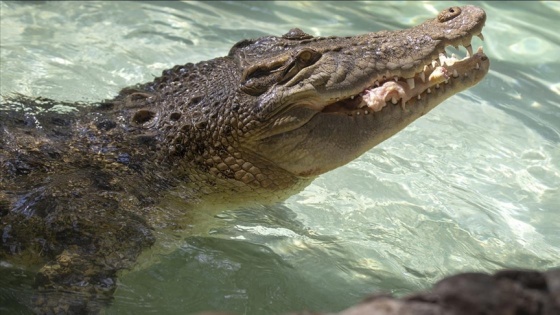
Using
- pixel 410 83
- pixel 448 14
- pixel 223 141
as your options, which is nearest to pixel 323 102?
pixel 410 83

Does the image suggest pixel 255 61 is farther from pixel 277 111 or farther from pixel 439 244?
pixel 439 244

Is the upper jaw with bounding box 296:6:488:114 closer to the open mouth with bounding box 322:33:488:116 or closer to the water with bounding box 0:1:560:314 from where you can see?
the open mouth with bounding box 322:33:488:116

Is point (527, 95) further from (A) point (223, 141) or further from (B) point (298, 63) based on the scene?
(A) point (223, 141)

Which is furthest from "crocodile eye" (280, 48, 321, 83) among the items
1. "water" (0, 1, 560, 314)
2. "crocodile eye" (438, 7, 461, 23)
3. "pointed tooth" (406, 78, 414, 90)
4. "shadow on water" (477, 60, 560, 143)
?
"shadow on water" (477, 60, 560, 143)

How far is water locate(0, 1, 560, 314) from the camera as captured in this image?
150 inches

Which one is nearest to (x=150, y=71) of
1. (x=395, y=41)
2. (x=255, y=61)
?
(x=255, y=61)

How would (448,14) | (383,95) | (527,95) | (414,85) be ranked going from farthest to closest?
(527,95) < (448,14) < (414,85) < (383,95)

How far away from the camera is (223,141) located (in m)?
3.89

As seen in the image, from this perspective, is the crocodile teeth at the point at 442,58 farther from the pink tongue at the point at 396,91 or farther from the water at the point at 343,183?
the water at the point at 343,183

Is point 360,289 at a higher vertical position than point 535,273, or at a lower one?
lower

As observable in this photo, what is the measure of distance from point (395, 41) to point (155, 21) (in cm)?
417

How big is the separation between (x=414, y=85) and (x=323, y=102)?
1.78 feet

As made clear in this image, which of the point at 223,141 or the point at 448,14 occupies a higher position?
the point at 448,14

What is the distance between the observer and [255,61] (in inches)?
158
